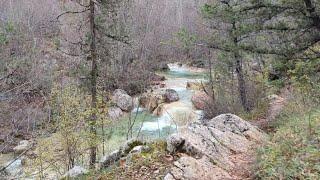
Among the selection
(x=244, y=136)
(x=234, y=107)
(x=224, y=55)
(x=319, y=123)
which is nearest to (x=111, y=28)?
(x=224, y=55)

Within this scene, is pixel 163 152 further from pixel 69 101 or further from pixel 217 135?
pixel 69 101

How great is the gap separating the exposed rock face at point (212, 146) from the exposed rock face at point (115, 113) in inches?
569

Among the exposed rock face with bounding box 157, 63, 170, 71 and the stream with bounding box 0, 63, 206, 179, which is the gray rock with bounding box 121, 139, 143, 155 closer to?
the stream with bounding box 0, 63, 206, 179

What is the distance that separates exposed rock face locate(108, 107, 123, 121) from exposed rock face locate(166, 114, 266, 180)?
14456 millimetres

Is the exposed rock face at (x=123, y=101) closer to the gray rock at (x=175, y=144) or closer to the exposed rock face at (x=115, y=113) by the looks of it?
the exposed rock face at (x=115, y=113)

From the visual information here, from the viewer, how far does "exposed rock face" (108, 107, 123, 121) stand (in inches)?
915

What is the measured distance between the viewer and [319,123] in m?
7.68

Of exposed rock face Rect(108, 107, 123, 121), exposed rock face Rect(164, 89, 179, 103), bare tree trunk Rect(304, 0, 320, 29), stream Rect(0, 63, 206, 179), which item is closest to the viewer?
bare tree trunk Rect(304, 0, 320, 29)

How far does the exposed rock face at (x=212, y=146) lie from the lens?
6.52 meters

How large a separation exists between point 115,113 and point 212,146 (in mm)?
16739

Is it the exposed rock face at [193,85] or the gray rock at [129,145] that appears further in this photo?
the exposed rock face at [193,85]

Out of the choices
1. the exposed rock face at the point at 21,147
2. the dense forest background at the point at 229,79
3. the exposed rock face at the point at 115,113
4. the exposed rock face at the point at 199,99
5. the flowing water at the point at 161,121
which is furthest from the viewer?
the exposed rock face at the point at 115,113

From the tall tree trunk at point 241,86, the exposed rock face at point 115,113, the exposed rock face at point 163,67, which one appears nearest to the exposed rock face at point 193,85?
the exposed rock face at point 115,113

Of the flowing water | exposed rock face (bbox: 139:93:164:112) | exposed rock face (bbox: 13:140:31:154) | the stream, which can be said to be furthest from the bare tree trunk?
exposed rock face (bbox: 139:93:164:112)
